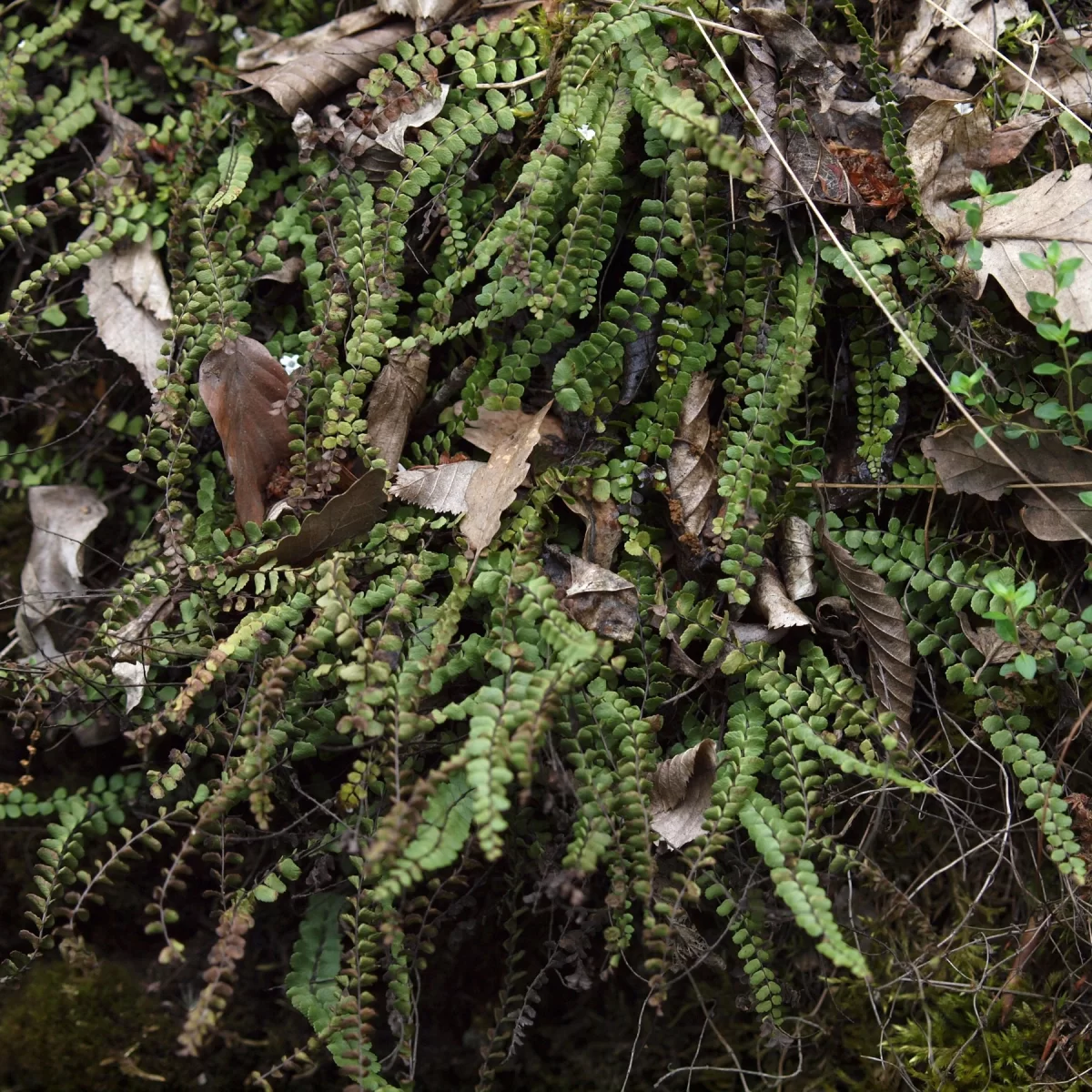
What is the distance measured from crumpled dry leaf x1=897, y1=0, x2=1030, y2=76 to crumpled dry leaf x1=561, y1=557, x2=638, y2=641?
1526 mm

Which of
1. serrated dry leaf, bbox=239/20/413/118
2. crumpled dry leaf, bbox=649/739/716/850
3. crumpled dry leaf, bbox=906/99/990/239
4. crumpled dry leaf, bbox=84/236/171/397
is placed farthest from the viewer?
crumpled dry leaf, bbox=84/236/171/397

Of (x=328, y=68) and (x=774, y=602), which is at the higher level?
(x=328, y=68)

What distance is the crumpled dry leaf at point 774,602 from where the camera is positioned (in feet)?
7.22

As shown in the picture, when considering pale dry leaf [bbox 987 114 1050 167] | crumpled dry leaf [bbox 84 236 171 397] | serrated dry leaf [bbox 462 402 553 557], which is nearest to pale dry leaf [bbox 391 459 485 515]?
serrated dry leaf [bbox 462 402 553 557]

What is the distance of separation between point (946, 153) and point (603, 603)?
1388mm

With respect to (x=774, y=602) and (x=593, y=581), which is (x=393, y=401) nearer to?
(x=593, y=581)

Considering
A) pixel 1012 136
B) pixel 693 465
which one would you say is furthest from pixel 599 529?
pixel 1012 136

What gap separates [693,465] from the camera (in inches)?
90.4

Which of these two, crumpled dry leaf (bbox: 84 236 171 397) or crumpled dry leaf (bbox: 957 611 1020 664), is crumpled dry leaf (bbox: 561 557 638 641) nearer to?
crumpled dry leaf (bbox: 957 611 1020 664)

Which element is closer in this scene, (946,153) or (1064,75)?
(946,153)

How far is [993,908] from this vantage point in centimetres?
241

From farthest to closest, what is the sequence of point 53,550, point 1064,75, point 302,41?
point 53,550, point 302,41, point 1064,75

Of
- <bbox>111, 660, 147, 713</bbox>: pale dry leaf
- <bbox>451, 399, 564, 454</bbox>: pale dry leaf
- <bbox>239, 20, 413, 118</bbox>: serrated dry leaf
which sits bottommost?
<bbox>111, 660, 147, 713</bbox>: pale dry leaf

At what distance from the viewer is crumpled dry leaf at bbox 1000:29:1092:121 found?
2365 millimetres
